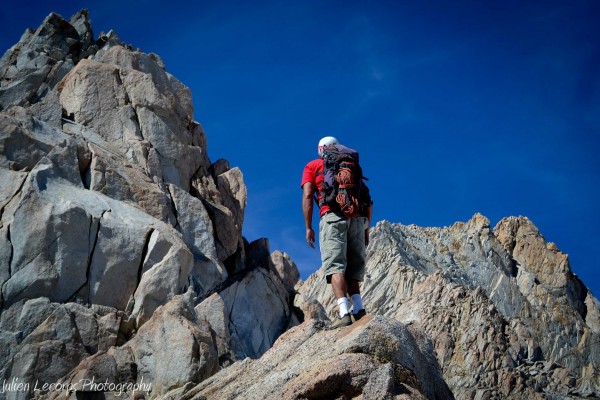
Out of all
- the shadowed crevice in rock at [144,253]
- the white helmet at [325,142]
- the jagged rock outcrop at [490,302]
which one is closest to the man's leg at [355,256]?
the white helmet at [325,142]

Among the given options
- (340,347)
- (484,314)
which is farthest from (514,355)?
A: (340,347)

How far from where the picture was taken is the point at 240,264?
39250mm

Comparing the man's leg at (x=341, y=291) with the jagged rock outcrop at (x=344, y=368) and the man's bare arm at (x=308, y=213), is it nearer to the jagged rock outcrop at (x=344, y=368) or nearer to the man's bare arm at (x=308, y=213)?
the jagged rock outcrop at (x=344, y=368)

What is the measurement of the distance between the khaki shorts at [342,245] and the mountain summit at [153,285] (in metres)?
1.36

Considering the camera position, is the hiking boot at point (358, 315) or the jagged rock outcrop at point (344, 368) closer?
the jagged rock outcrop at point (344, 368)

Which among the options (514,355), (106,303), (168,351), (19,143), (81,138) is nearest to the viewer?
(168,351)

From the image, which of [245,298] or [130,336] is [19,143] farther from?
[245,298]

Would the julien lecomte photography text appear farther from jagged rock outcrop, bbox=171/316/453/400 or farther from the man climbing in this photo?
the man climbing

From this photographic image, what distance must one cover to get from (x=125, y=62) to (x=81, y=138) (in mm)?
11132

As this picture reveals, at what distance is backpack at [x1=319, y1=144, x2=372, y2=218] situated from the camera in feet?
50.4

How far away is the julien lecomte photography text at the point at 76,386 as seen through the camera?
19703 millimetres

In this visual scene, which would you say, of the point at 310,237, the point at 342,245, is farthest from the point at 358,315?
the point at 310,237

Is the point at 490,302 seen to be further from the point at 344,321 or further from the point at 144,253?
the point at 344,321

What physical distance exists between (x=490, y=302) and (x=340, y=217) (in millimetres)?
46359
